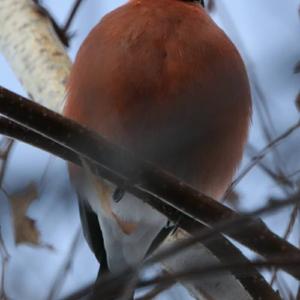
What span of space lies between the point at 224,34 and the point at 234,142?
0.90 feet

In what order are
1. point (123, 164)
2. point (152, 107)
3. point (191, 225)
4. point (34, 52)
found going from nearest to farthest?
point (123, 164)
point (191, 225)
point (152, 107)
point (34, 52)

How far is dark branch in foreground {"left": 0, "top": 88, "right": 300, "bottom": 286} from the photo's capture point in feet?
3.72

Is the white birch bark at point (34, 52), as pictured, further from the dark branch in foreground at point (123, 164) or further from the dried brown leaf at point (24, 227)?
the dark branch in foreground at point (123, 164)

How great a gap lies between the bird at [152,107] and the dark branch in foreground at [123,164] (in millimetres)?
357

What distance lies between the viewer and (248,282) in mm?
1344

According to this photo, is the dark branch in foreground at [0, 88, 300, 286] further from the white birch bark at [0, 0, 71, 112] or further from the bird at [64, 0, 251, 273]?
the white birch bark at [0, 0, 71, 112]

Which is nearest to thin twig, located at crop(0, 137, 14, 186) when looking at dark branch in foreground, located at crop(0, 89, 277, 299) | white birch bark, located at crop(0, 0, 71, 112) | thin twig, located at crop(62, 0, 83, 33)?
white birch bark, located at crop(0, 0, 71, 112)

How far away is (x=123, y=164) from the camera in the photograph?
1.16 m

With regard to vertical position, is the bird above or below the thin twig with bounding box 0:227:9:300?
above

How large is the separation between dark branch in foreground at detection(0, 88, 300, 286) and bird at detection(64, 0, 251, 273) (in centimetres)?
36

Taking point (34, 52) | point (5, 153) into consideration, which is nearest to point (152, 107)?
point (5, 153)

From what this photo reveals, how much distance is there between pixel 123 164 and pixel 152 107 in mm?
483

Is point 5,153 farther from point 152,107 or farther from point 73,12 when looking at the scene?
point 73,12

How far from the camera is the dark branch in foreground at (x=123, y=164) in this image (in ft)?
3.72
